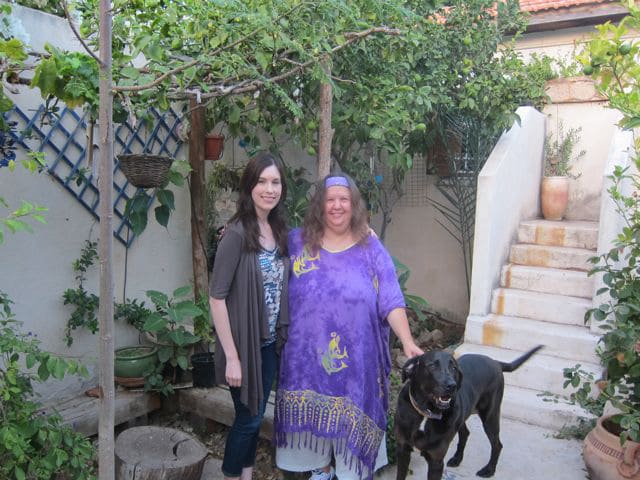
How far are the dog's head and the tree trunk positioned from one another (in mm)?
1393

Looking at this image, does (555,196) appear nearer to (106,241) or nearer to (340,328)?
(340,328)

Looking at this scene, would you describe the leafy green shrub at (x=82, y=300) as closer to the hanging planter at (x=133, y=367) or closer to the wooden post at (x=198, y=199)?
the hanging planter at (x=133, y=367)

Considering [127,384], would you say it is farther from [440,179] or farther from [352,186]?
[440,179]

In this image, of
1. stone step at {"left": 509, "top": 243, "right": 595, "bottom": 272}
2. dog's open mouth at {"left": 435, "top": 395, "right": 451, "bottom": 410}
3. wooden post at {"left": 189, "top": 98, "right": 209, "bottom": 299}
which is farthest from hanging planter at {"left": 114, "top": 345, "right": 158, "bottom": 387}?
stone step at {"left": 509, "top": 243, "right": 595, "bottom": 272}

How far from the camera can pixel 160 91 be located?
97.4 inches

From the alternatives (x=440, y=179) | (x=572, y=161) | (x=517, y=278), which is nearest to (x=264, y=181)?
(x=517, y=278)

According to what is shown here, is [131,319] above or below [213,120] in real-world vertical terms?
below

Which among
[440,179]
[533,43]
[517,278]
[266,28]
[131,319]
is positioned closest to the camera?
[266,28]

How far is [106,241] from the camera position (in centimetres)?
173

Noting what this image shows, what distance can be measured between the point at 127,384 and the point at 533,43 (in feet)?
22.5

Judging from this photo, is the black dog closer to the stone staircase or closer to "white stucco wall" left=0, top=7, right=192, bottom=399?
the stone staircase

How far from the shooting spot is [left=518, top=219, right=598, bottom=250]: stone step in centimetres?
522

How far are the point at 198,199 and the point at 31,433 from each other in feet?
7.11

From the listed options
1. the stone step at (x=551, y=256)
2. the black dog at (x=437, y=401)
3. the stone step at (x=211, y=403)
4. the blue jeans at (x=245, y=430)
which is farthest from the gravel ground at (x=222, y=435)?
the stone step at (x=551, y=256)
